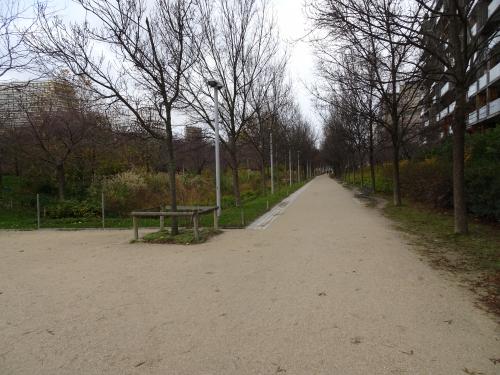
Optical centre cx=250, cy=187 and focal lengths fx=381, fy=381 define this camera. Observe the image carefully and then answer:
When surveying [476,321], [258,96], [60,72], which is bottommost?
[476,321]

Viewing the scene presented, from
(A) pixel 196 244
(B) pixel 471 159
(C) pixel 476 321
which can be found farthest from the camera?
(B) pixel 471 159

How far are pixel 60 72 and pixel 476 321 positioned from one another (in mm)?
10486

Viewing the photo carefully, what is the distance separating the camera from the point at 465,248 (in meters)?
7.07

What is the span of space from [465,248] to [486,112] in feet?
86.6

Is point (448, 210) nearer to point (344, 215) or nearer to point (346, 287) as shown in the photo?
point (344, 215)

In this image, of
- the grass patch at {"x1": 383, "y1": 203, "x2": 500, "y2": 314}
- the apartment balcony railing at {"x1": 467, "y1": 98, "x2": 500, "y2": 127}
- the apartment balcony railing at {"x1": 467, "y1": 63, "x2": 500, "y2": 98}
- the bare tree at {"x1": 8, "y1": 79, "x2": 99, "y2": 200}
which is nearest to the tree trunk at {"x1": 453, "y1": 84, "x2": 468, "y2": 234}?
the grass patch at {"x1": 383, "y1": 203, "x2": 500, "y2": 314}

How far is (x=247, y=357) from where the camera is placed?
3076 millimetres

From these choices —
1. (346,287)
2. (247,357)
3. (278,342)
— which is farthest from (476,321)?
(247,357)

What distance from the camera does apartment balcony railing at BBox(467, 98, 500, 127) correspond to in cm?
2672

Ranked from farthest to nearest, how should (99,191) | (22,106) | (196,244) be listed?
(22,106)
(99,191)
(196,244)

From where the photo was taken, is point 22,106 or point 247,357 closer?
point 247,357

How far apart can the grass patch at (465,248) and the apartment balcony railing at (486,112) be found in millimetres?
19781

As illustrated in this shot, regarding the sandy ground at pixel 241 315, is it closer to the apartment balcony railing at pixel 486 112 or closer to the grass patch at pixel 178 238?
the grass patch at pixel 178 238

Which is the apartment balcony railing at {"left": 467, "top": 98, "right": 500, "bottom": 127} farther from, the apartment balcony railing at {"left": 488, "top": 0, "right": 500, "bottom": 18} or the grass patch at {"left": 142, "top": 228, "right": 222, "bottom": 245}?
the grass patch at {"left": 142, "top": 228, "right": 222, "bottom": 245}
